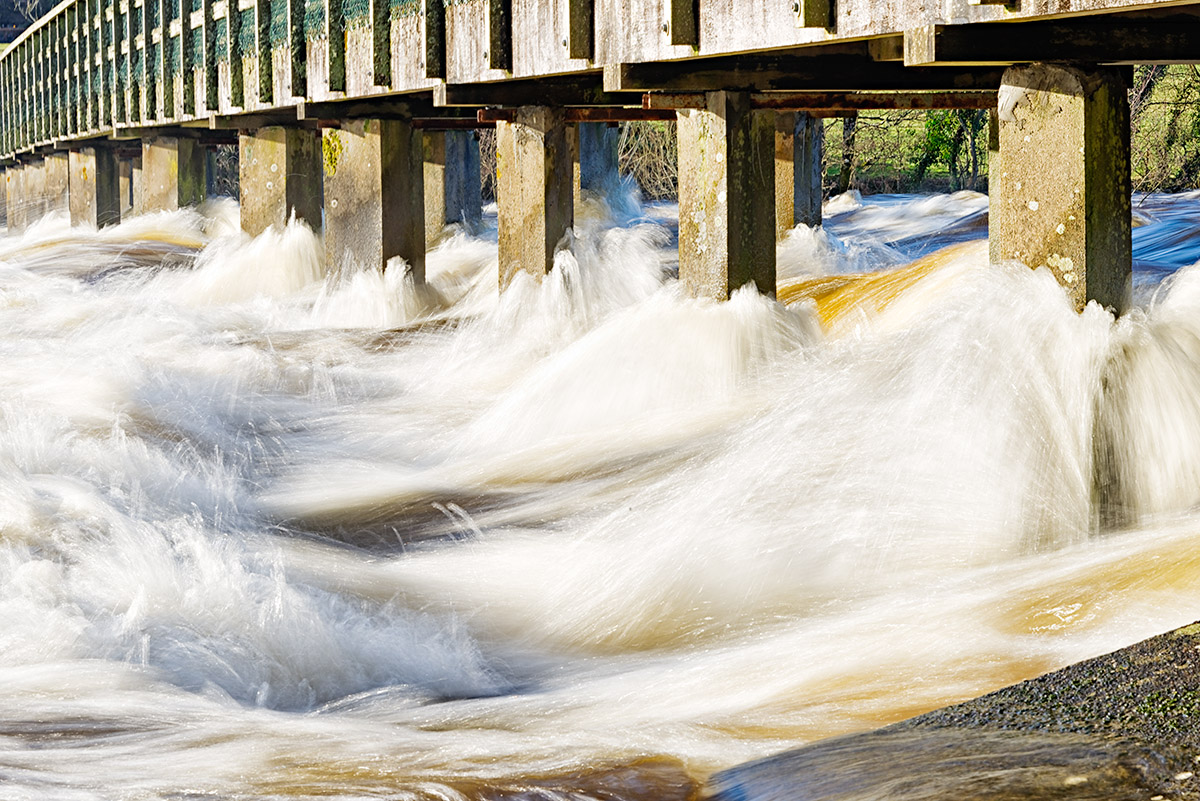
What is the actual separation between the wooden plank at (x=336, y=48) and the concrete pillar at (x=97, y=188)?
48.9ft

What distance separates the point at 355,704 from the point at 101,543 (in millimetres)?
1806

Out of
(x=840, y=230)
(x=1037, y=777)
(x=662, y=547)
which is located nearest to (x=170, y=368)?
(x=662, y=547)

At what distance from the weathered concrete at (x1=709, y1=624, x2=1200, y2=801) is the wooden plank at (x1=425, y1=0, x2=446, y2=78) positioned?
8.09 metres

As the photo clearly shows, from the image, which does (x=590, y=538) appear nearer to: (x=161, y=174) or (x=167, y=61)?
(x=167, y=61)

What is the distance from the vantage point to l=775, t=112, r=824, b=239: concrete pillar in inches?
575

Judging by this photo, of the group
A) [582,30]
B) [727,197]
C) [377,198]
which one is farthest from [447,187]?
[727,197]

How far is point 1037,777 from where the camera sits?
2713 mm

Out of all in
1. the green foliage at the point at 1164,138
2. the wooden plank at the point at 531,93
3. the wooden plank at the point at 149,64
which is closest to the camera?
the wooden plank at the point at 531,93

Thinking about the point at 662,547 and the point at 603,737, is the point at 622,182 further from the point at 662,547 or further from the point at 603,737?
the point at 603,737

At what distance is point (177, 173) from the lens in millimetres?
21375

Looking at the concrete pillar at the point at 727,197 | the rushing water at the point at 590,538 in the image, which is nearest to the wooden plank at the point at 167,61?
the rushing water at the point at 590,538

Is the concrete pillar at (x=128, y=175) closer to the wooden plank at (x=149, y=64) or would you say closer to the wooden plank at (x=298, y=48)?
the wooden plank at (x=149, y=64)

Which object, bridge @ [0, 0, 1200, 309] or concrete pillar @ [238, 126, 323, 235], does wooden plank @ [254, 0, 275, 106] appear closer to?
bridge @ [0, 0, 1200, 309]

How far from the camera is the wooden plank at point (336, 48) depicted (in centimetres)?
1250
